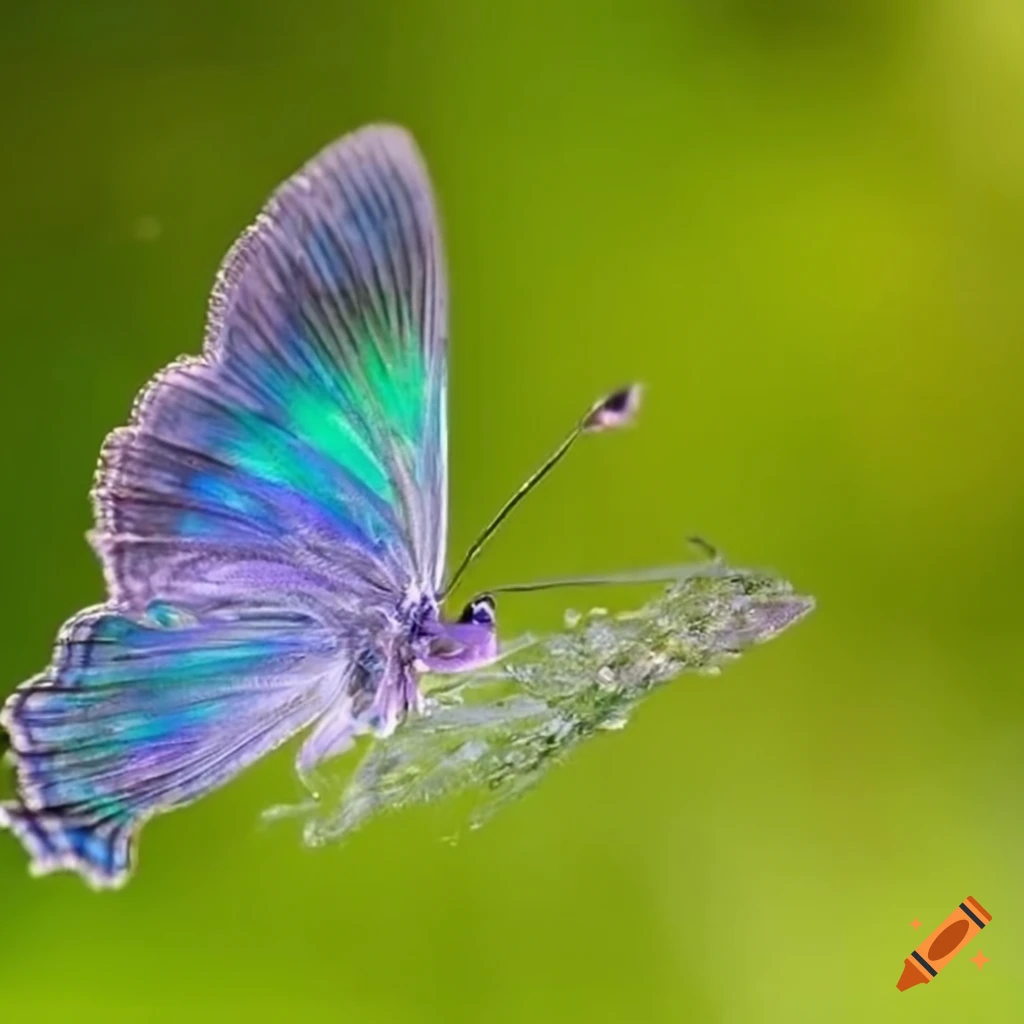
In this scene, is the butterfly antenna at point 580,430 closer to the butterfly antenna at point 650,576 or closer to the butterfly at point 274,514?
the butterfly antenna at point 650,576

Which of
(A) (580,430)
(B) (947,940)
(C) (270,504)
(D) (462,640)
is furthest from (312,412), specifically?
(B) (947,940)

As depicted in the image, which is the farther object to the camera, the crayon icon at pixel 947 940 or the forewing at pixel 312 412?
the crayon icon at pixel 947 940

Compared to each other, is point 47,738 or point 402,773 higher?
point 47,738

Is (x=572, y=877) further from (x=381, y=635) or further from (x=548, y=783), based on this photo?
(x=381, y=635)

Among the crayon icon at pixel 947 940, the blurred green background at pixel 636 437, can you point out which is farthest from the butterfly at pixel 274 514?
the crayon icon at pixel 947 940

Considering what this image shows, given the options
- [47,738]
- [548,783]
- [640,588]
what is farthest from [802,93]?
[47,738]

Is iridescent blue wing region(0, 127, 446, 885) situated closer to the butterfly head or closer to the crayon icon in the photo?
the butterfly head
